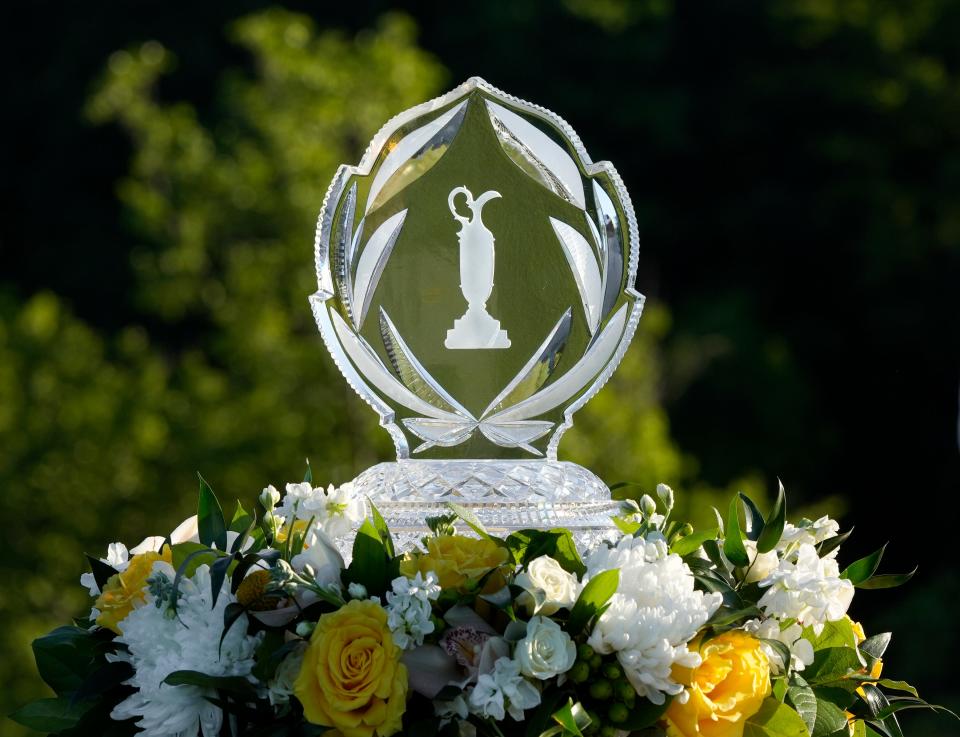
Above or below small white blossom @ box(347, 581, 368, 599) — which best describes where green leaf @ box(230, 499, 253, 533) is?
below

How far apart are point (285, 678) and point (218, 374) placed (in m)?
9.12

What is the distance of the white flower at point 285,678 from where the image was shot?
193cm

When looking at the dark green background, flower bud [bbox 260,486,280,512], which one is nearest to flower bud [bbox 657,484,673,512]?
flower bud [bbox 260,486,280,512]

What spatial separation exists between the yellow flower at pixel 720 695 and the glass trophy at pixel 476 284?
1.41ft

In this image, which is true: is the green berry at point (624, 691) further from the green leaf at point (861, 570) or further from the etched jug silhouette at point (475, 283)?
the etched jug silhouette at point (475, 283)

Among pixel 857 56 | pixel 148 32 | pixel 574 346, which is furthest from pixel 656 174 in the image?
pixel 574 346

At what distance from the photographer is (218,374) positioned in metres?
10.9

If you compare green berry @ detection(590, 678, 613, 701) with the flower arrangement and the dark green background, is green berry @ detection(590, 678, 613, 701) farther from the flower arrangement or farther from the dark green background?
the dark green background

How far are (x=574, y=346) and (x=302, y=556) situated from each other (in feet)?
1.98

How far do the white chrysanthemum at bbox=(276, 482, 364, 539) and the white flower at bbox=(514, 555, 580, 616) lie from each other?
1.11 feet

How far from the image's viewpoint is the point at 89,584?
2.28 m

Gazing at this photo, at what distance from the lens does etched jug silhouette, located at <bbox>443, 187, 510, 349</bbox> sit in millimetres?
2334

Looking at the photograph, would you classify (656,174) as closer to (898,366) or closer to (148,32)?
(898,366)

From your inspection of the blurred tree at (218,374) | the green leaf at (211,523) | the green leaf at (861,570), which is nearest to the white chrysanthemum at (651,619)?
the green leaf at (861,570)
